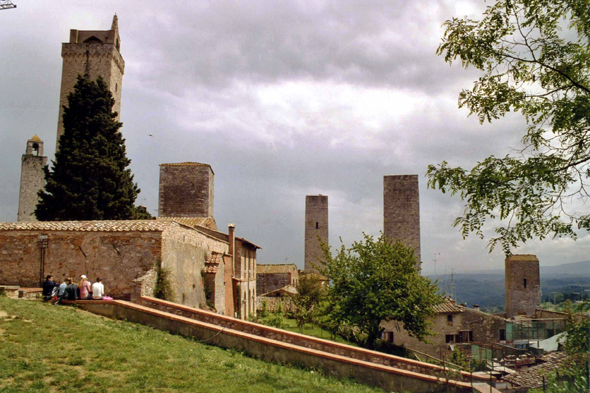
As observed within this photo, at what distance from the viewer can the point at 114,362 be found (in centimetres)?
847

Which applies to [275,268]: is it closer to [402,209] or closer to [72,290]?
[402,209]

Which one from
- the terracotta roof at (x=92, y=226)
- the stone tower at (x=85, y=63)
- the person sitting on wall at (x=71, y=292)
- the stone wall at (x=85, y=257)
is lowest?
the person sitting on wall at (x=71, y=292)

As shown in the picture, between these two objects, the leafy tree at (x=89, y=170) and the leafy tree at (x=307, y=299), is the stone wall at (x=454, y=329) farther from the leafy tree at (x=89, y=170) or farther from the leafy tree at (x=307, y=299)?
the leafy tree at (x=89, y=170)

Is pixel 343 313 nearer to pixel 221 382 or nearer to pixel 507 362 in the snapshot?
pixel 507 362

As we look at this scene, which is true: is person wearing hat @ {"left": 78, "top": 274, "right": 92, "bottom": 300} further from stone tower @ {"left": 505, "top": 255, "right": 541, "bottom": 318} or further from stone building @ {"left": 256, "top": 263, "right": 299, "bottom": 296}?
stone tower @ {"left": 505, "top": 255, "right": 541, "bottom": 318}

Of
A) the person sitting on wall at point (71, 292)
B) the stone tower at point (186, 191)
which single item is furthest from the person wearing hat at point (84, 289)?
the stone tower at point (186, 191)

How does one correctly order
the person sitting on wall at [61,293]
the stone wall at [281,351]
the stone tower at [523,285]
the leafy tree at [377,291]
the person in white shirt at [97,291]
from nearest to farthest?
the stone wall at [281,351]
the person sitting on wall at [61,293]
the person in white shirt at [97,291]
the leafy tree at [377,291]
the stone tower at [523,285]

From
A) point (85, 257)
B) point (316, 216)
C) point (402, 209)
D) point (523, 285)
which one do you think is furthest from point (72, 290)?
point (523, 285)

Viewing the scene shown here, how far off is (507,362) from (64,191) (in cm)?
2206

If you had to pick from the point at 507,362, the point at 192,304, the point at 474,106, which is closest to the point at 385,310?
the point at 507,362

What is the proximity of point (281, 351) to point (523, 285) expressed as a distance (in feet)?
121

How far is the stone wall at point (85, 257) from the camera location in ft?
46.7

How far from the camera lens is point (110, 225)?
1491 centimetres

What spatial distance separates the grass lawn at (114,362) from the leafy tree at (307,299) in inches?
561
